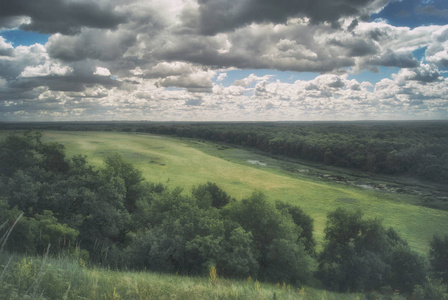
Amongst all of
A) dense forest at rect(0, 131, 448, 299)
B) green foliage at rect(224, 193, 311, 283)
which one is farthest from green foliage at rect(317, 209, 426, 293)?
green foliage at rect(224, 193, 311, 283)

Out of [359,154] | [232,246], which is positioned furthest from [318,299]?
[359,154]

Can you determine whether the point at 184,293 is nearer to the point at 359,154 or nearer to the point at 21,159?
the point at 21,159

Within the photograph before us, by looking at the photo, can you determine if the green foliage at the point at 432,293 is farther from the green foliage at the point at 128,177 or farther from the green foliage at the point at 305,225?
the green foliage at the point at 128,177

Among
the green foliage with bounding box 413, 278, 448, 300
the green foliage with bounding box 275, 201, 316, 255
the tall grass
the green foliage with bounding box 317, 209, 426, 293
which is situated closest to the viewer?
the tall grass

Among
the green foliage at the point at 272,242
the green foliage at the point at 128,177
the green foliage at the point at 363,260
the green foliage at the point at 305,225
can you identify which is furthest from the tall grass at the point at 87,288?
the green foliage at the point at 128,177

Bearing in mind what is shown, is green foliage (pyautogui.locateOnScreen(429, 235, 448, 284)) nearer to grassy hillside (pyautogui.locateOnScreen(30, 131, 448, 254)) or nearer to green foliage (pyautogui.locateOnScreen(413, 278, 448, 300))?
green foliage (pyautogui.locateOnScreen(413, 278, 448, 300))
